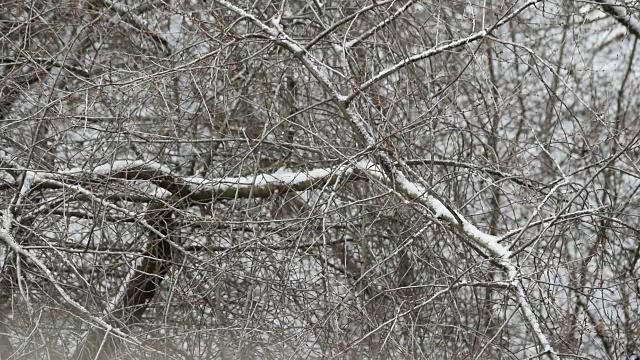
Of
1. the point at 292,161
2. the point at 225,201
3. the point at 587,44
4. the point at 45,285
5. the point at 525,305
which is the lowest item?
the point at 45,285

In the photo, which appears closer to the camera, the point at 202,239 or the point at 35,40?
the point at 202,239

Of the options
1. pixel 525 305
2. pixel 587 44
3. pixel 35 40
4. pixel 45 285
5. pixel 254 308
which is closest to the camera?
pixel 525 305

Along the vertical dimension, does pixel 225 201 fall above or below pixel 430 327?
above

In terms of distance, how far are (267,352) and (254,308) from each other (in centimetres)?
27

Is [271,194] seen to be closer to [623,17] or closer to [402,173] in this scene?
[402,173]

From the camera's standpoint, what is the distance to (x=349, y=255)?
5836mm

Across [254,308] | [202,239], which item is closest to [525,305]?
[254,308]

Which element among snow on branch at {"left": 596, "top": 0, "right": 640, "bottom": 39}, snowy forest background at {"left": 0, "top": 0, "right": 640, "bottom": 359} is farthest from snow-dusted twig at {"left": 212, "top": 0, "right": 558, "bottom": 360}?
snow on branch at {"left": 596, "top": 0, "right": 640, "bottom": 39}

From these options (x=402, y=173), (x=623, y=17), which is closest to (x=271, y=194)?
(x=402, y=173)

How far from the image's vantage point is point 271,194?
18.2 feet

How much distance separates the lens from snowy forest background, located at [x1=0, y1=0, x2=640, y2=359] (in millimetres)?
4648

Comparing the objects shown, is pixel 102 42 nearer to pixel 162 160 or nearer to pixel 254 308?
pixel 162 160

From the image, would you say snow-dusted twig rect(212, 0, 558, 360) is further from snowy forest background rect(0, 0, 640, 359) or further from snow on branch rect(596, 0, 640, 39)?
snow on branch rect(596, 0, 640, 39)

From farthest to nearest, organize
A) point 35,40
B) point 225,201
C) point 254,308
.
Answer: point 35,40
point 225,201
point 254,308
